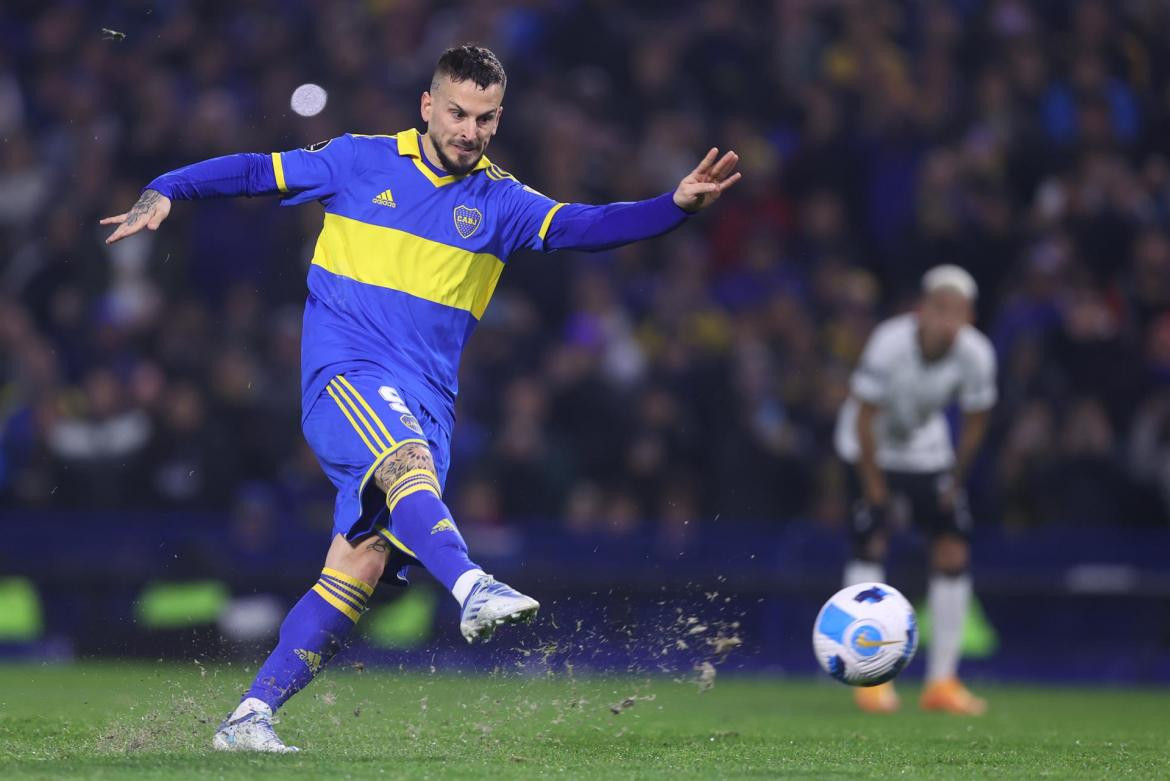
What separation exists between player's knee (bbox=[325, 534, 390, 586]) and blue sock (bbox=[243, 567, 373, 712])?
0.02m

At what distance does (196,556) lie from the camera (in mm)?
11156

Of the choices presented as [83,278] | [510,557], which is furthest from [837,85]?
[83,278]

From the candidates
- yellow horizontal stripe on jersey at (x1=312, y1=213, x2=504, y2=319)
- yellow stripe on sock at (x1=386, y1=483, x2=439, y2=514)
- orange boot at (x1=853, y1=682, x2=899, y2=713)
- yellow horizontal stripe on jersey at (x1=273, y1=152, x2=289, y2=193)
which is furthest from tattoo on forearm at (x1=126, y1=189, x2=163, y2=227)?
orange boot at (x1=853, y1=682, x2=899, y2=713)

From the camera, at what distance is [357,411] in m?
5.71

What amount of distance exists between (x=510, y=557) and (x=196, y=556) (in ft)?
6.70

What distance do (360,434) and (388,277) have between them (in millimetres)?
631

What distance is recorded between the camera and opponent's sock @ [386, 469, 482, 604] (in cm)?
536

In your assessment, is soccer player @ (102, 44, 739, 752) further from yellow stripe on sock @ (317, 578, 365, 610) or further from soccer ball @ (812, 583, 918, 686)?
soccer ball @ (812, 583, 918, 686)

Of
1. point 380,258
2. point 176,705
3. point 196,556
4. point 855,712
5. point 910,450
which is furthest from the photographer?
point 196,556

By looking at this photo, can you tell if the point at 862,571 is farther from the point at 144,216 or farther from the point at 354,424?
the point at 144,216

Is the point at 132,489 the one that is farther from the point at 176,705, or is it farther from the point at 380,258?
the point at 380,258

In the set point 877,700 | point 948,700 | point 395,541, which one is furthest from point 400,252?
point 948,700

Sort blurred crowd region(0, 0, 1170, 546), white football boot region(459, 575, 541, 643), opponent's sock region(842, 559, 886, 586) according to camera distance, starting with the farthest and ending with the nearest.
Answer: blurred crowd region(0, 0, 1170, 546), opponent's sock region(842, 559, 886, 586), white football boot region(459, 575, 541, 643)

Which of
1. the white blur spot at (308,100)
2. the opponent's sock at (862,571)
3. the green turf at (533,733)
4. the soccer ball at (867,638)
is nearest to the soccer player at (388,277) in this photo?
the white blur spot at (308,100)
